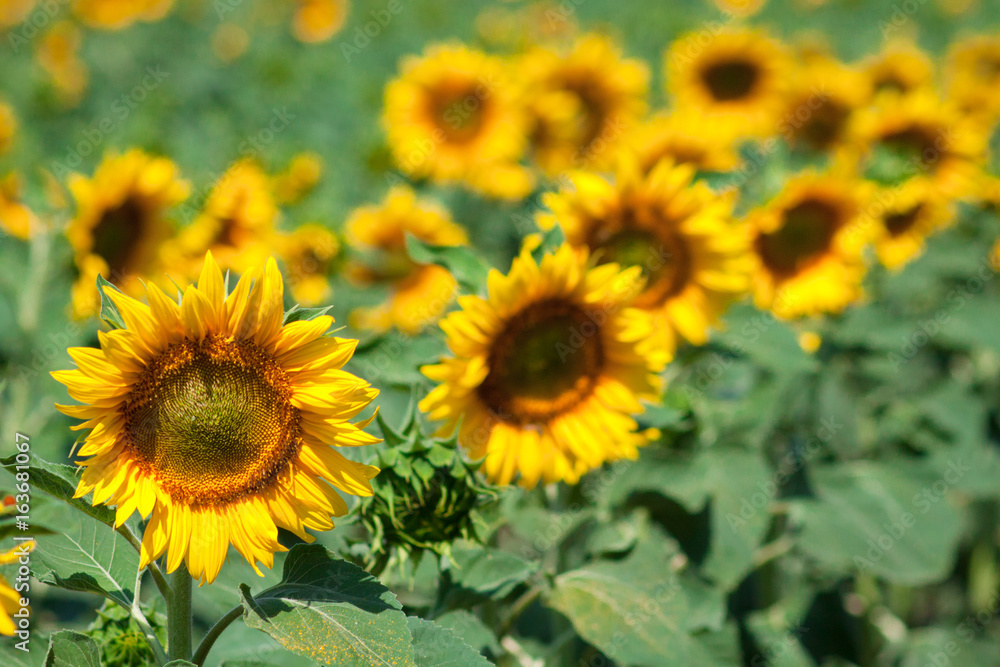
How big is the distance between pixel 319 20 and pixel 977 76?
4.66 meters

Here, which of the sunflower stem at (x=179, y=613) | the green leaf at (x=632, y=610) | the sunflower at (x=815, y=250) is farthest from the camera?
the sunflower at (x=815, y=250)

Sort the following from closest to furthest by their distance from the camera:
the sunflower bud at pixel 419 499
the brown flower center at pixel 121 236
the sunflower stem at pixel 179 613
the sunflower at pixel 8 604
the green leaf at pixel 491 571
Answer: the sunflower at pixel 8 604 → the sunflower stem at pixel 179 613 → the sunflower bud at pixel 419 499 → the green leaf at pixel 491 571 → the brown flower center at pixel 121 236

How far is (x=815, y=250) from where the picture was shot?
2555mm

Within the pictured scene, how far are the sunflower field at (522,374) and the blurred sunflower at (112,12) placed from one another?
5.48 feet

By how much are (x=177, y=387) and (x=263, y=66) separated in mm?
4689

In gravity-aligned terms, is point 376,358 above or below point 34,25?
below

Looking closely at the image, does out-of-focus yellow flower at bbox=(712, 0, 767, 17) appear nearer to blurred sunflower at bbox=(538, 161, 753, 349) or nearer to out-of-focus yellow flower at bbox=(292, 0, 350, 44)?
out-of-focus yellow flower at bbox=(292, 0, 350, 44)

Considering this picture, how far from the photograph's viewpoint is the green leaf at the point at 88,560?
3.51 feet

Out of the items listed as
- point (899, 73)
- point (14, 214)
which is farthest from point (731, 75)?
point (14, 214)

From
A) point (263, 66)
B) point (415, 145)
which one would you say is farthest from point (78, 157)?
point (263, 66)

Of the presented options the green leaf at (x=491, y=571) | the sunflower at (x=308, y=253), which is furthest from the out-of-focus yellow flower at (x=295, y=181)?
the green leaf at (x=491, y=571)

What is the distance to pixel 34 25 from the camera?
6.26m

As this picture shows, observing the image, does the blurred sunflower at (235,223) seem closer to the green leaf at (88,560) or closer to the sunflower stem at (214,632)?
the green leaf at (88,560)

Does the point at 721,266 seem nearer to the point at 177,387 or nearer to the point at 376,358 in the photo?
the point at 376,358
